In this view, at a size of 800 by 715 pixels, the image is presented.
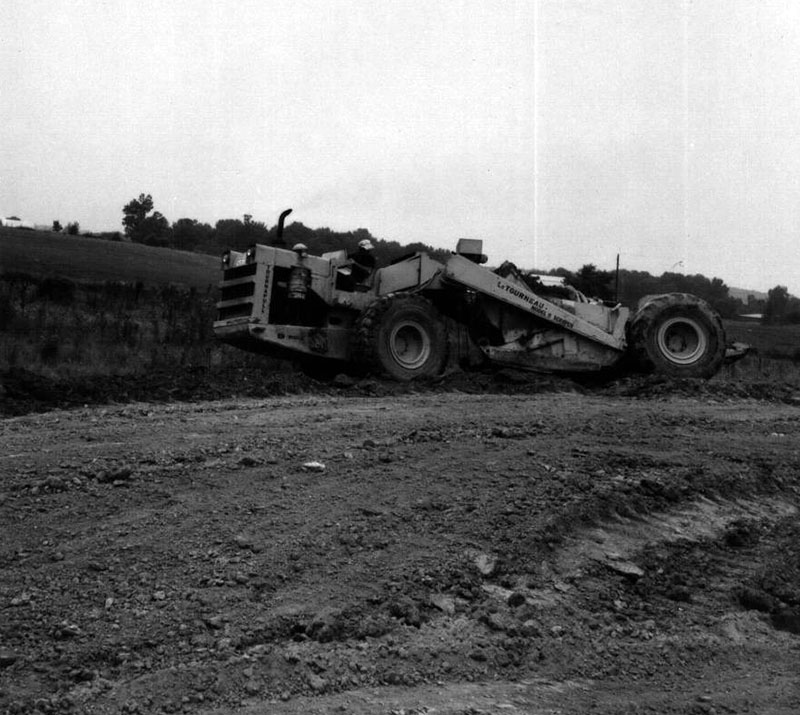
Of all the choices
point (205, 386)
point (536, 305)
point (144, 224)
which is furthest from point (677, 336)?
point (144, 224)

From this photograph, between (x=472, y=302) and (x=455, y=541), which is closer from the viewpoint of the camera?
(x=455, y=541)

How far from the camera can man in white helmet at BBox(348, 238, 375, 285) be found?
14.2 m

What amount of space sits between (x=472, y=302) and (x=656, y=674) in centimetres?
1022

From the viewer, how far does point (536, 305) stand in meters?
14.8

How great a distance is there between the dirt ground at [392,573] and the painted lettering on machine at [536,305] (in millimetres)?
6215

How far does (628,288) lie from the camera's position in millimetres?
53031

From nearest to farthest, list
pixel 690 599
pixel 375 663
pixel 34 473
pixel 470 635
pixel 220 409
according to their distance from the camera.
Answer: pixel 375 663 → pixel 470 635 → pixel 690 599 → pixel 34 473 → pixel 220 409

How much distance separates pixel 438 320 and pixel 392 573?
909 centimetres

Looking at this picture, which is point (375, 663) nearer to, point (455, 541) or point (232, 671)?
point (232, 671)

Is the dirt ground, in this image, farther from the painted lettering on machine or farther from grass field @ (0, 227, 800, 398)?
grass field @ (0, 227, 800, 398)

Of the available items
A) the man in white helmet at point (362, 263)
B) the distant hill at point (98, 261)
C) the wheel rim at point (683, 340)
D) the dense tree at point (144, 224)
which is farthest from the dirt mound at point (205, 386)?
the dense tree at point (144, 224)

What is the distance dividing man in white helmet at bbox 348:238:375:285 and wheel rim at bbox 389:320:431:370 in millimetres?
964

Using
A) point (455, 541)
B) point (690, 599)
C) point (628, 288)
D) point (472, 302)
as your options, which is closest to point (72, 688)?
point (455, 541)

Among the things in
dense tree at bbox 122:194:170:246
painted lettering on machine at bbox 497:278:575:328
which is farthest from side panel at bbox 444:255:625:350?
dense tree at bbox 122:194:170:246
